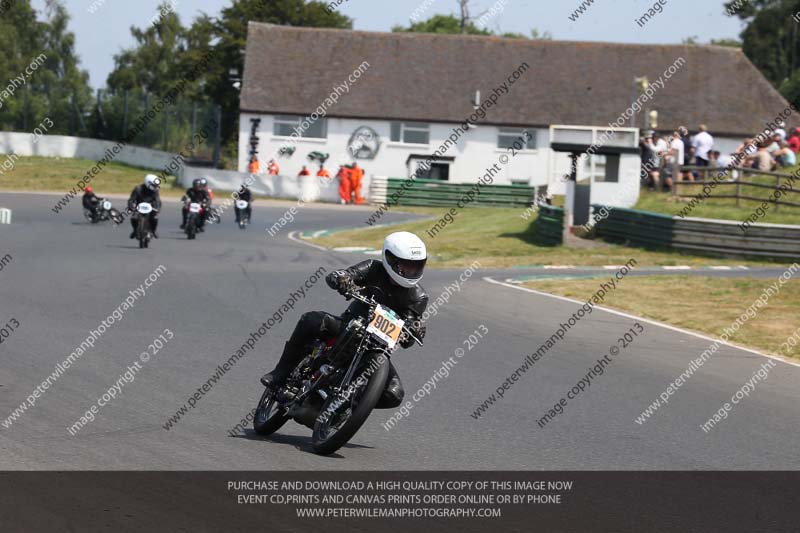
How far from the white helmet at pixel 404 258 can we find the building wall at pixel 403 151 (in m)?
50.4

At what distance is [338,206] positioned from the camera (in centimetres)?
4888

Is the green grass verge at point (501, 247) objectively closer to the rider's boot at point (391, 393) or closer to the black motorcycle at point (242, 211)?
the black motorcycle at point (242, 211)

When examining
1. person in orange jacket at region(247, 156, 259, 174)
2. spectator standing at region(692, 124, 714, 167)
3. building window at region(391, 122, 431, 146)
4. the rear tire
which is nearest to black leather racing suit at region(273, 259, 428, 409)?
the rear tire

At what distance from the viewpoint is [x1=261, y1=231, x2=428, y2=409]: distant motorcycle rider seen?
7656 mm

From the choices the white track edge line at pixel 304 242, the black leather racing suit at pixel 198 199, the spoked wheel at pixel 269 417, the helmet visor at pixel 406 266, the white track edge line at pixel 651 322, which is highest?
the helmet visor at pixel 406 266

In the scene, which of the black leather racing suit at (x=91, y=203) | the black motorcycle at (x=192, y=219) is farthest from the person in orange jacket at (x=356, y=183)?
the black motorcycle at (x=192, y=219)

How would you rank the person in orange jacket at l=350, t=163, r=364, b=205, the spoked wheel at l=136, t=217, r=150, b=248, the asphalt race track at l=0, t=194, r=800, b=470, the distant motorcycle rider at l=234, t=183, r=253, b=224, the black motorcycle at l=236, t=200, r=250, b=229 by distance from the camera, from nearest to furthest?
the asphalt race track at l=0, t=194, r=800, b=470 → the spoked wheel at l=136, t=217, r=150, b=248 → the black motorcycle at l=236, t=200, r=250, b=229 → the distant motorcycle rider at l=234, t=183, r=253, b=224 → the person in orange jacket at l=350, t=163, r=364, b=205

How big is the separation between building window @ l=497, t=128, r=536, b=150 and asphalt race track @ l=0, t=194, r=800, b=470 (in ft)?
126

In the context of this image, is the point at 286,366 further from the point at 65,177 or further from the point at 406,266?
the point at 65,177

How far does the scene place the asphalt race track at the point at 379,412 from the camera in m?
7.78

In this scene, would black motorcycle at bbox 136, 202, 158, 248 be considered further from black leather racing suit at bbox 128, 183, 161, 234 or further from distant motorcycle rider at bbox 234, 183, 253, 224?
distant motorcycle rider at bbox 234, 183, 253, 224

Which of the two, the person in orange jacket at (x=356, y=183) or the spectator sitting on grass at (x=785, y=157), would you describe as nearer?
the spectator sitting on grass at (x=785, y=157)
